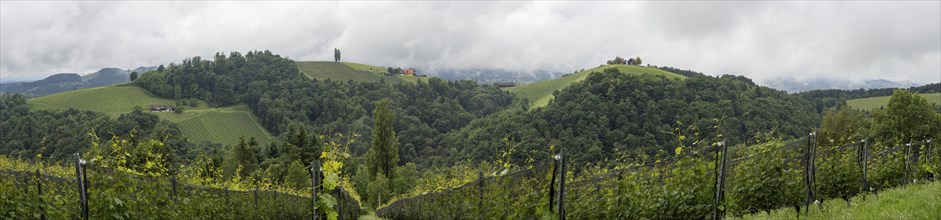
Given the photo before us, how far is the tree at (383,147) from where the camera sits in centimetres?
3200

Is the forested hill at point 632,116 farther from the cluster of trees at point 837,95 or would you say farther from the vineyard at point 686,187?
the vineyard at point 686,187

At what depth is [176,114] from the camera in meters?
94.1

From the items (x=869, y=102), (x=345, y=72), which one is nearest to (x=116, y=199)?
(x=869, y=102)

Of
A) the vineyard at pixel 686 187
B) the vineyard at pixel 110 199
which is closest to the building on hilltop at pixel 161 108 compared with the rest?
the vineyard at pixel 110 199

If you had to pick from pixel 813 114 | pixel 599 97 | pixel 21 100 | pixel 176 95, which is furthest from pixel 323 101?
pixel 813 114

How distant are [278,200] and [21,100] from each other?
99.1 meters

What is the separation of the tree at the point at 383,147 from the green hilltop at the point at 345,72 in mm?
108508

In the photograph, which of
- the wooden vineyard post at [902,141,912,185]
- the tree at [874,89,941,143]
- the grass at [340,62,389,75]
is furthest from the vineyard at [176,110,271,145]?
the wooden vineyard post at [902,141,912,185]

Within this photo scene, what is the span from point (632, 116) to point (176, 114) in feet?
261

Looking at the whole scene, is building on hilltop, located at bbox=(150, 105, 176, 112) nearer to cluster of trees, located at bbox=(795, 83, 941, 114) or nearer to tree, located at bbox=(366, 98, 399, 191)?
tree, located at bbox=(366, 98, 399, 191)

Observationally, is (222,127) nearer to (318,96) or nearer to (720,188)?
(318,96)

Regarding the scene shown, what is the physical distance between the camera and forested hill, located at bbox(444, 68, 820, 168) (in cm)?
6419

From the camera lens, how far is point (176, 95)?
114 metres

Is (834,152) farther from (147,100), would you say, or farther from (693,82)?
(147,100)
